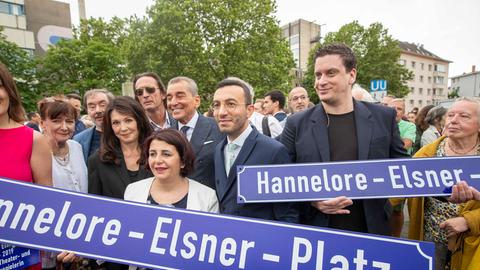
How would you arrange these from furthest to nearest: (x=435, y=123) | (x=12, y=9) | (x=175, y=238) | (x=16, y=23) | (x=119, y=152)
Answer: (x=16, y=23) < (x=12, y=9) < (x=435, y=123) < (x=119, y=152) < (x=175, y=238)

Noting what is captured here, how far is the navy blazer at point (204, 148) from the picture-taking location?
2.57 m

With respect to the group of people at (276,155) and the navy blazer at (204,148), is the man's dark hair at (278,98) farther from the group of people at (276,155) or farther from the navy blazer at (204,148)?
the group of people at (276,155)

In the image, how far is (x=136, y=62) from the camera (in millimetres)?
20734

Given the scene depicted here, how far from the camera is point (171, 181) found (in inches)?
87.5

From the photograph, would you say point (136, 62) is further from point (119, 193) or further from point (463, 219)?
point (463, 219)

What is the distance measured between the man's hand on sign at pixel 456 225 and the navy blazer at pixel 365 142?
0.45 m

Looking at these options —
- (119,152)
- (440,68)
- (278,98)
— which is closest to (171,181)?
(119,152)

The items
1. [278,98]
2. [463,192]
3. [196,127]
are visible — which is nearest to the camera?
[463,192]

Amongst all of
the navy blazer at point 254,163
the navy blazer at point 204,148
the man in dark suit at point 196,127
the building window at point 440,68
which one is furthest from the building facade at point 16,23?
the building window at point 440,68

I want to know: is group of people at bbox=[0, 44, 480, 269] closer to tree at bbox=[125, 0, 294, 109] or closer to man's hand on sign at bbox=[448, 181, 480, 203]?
man's hand on sign at bbox=[448, 181, 480, 203]

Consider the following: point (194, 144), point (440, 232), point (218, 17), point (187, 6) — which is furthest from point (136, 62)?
point (440, 232)

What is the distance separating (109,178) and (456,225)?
2.92m

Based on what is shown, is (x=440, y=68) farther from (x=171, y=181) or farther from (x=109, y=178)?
(x=109, y=178)

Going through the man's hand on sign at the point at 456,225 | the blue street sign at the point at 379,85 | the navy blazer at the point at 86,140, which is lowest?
the man's hand on sign at the point at 456,225
